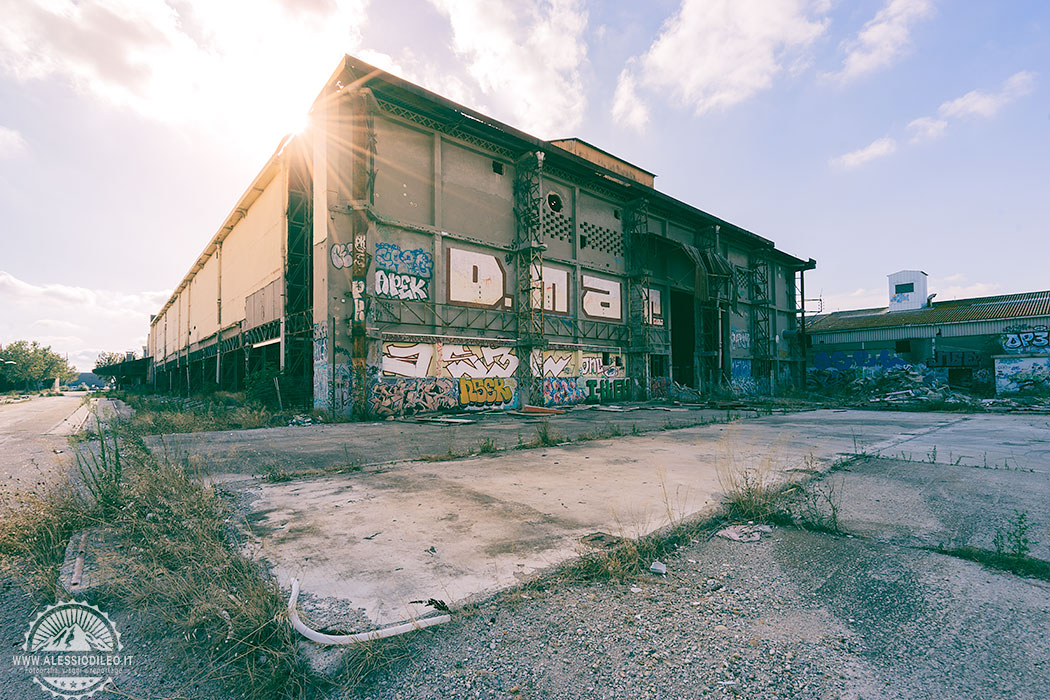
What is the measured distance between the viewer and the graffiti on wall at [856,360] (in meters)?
32.5

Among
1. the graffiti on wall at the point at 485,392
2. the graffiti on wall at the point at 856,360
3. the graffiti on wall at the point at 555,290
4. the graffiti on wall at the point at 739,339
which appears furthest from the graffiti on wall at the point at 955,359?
the graffiti on wall at the point at 485,392

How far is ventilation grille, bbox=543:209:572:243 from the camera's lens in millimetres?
21047

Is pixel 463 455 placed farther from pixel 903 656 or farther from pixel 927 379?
pixel 927 379

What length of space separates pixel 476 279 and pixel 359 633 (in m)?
16.9

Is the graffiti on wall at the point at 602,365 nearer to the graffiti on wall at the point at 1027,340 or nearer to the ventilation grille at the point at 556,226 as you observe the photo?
the ventilation grille at the point at 556,226

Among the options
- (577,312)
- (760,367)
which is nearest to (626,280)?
(577,312)

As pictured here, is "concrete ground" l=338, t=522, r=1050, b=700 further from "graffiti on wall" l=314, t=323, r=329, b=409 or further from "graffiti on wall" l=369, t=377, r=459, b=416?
"graffiti on wall" l=314, t=323, r=329, b=409

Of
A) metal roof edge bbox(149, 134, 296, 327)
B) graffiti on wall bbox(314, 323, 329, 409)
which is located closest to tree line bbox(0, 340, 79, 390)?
metal roof edge bbox(149, 134, 296, 327)

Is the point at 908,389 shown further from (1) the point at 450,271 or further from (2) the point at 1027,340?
Answer: (1) the point at 450,271

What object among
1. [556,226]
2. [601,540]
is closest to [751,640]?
[601,540]

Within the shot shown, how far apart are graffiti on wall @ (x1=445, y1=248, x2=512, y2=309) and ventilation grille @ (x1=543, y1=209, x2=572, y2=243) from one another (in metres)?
3.24

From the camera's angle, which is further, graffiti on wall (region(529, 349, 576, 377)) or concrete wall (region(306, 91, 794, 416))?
graffiti on wall (region(529, 349, 576, 377))

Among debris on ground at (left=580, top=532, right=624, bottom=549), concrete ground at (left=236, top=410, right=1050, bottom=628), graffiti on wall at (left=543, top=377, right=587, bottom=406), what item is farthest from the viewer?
graffiti on wall at (left=543, top=377, right=587, bottom=406)

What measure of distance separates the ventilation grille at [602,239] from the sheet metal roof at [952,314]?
22.0 meters
